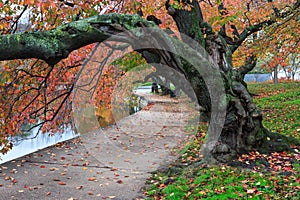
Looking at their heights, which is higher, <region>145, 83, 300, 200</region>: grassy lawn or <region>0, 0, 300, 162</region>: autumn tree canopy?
<region>0, 0, 300, 162</region>: autumn tree canopy

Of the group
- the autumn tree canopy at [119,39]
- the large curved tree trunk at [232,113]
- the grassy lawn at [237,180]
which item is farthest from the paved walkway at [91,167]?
the large curved tree trunk at [232,113]

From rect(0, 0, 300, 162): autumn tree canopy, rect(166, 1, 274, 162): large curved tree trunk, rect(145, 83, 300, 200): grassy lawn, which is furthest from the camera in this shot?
rect(166, 1, 274, 162): large curved tree trunk

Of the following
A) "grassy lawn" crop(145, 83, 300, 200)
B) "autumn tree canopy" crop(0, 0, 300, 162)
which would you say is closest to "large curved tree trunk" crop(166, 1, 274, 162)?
"autumn tree canopy" crop(0, 0, 300, 162)

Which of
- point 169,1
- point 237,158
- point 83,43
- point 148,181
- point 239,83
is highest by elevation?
point 169,1

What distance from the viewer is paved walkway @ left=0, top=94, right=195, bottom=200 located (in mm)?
5812

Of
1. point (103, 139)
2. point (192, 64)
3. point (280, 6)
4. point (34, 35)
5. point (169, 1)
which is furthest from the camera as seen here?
point (280, 6)

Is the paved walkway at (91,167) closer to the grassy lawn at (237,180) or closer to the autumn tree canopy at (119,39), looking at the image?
the grassy lawn at (237,180)

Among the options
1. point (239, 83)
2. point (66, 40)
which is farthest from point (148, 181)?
point (66, 40)

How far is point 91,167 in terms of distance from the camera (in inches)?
297

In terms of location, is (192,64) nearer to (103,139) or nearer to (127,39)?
(127,39)

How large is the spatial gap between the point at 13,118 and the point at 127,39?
443cm

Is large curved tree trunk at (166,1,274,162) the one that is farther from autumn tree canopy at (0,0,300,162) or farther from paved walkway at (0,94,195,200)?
paved walkway at (0,94,195,200)

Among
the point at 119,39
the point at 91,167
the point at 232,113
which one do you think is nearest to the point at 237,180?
the point at 232,113

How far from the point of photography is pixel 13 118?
26.6ft
